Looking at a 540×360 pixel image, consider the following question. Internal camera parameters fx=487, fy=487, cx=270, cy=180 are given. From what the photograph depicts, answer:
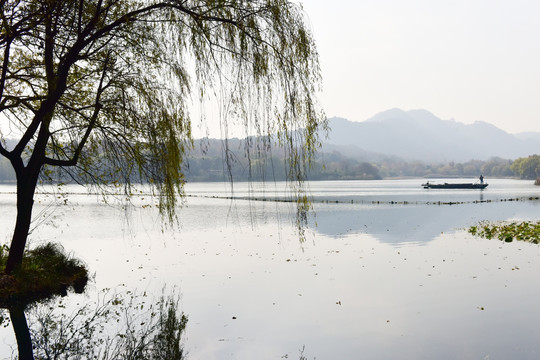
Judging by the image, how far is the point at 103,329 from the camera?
Answer: 34.9ft

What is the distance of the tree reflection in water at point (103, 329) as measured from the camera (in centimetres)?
909

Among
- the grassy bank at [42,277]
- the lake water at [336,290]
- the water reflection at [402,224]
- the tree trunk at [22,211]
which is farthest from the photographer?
the water reflection at [402,224]

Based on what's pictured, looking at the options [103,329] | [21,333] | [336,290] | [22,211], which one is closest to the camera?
[21,333]

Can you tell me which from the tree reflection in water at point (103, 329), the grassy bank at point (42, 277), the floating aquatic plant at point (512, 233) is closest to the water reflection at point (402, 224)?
the floating aquatic plant at point (512, 233)

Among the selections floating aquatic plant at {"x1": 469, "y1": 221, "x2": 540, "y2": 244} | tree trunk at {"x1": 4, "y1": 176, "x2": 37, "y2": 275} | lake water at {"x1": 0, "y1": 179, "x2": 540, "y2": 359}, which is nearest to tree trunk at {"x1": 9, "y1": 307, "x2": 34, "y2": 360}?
lake water at {"x1": 0, "y1": 179, "x2": 540, "y2": 359}

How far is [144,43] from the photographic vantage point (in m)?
8.96

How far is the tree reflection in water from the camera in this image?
29.8 ft

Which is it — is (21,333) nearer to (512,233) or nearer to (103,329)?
(103,329)

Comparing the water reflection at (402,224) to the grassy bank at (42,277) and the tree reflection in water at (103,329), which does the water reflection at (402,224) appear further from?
the tree reflection in water at (103,329)

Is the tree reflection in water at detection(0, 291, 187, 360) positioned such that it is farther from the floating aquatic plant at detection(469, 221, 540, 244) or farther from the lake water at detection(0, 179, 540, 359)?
the floating aquatic plant at detection(469, 221, 540, 244)

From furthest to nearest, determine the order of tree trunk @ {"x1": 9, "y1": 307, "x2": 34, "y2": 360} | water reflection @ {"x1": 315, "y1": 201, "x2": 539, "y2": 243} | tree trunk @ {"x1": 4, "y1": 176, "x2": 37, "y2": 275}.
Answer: water reflection @ {"x1": 315, "y1": 201, "x2": 539, "y2": 243}
tree trunk @ {"x1": 4, "y1": 176, "x2": 37, "y2": 275}
tree trunk @ {"x1": 9, "y1": 307, "x2": 34, "y2": 360}

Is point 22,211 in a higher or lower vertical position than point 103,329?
higher

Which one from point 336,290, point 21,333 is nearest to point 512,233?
point 336,290

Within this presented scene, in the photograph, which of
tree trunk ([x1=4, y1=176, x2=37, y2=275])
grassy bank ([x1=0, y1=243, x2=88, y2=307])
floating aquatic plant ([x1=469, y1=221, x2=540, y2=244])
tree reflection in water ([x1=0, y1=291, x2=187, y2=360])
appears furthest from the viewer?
floating aquatic plant ([x1=469, y1=221, x2=540, y2=244])
